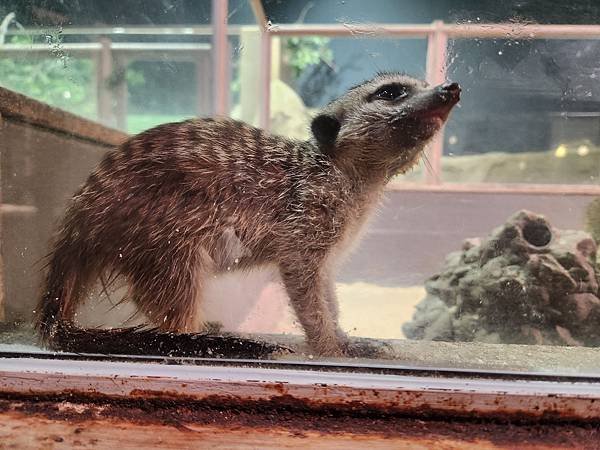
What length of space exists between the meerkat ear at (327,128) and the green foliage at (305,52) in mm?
250

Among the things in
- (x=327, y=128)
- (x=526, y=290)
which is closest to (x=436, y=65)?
(x=327, y=128)

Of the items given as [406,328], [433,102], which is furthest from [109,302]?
[406,328]

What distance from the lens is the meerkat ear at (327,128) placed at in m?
1.06

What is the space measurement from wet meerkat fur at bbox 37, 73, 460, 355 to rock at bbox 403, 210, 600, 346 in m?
0.54

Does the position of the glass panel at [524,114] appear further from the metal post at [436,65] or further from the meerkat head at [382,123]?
the meerkat head at [382,123]

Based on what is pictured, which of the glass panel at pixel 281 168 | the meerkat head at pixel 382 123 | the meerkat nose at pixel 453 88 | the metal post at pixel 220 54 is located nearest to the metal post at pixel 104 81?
the glass panel at pixel 281 168

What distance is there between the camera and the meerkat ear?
41.7 inches

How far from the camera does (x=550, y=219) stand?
1563 mm

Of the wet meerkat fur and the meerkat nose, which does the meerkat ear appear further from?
the meerkat nose

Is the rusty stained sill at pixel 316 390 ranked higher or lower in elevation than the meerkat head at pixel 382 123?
lower

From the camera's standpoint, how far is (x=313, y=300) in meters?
0.92

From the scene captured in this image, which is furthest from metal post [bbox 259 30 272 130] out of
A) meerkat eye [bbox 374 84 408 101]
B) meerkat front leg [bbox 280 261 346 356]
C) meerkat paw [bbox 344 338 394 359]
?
meerkat paw [bbox 344 338 394 359]

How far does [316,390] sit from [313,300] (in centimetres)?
35

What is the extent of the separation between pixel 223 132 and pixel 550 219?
1089mm
